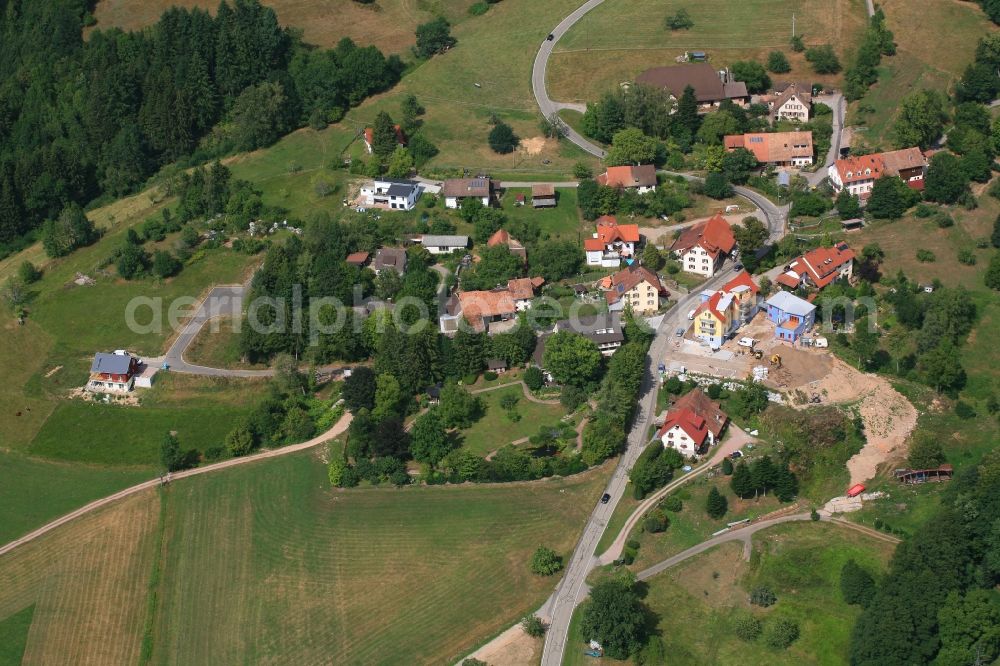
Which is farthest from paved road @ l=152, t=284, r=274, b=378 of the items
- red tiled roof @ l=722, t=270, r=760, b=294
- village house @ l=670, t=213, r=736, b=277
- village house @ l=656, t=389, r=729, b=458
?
red tiled roof @ l=722, t=270, r=760, b=294

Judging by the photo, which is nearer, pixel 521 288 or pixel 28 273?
pixel 521 288

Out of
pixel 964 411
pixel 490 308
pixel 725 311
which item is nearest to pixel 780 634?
pixel 964 411

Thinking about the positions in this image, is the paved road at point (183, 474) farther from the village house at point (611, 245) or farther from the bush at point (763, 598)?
the bush at point (763, 598)

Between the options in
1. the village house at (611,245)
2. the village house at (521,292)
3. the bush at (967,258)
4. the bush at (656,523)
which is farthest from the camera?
the village house at (611,245)

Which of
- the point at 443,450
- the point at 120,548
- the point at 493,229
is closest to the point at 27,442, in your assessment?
the point at 120,548

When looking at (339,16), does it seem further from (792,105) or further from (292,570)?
(292,570)

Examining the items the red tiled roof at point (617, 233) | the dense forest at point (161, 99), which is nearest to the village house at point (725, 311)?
the red tiled roof at point (617, 233)
